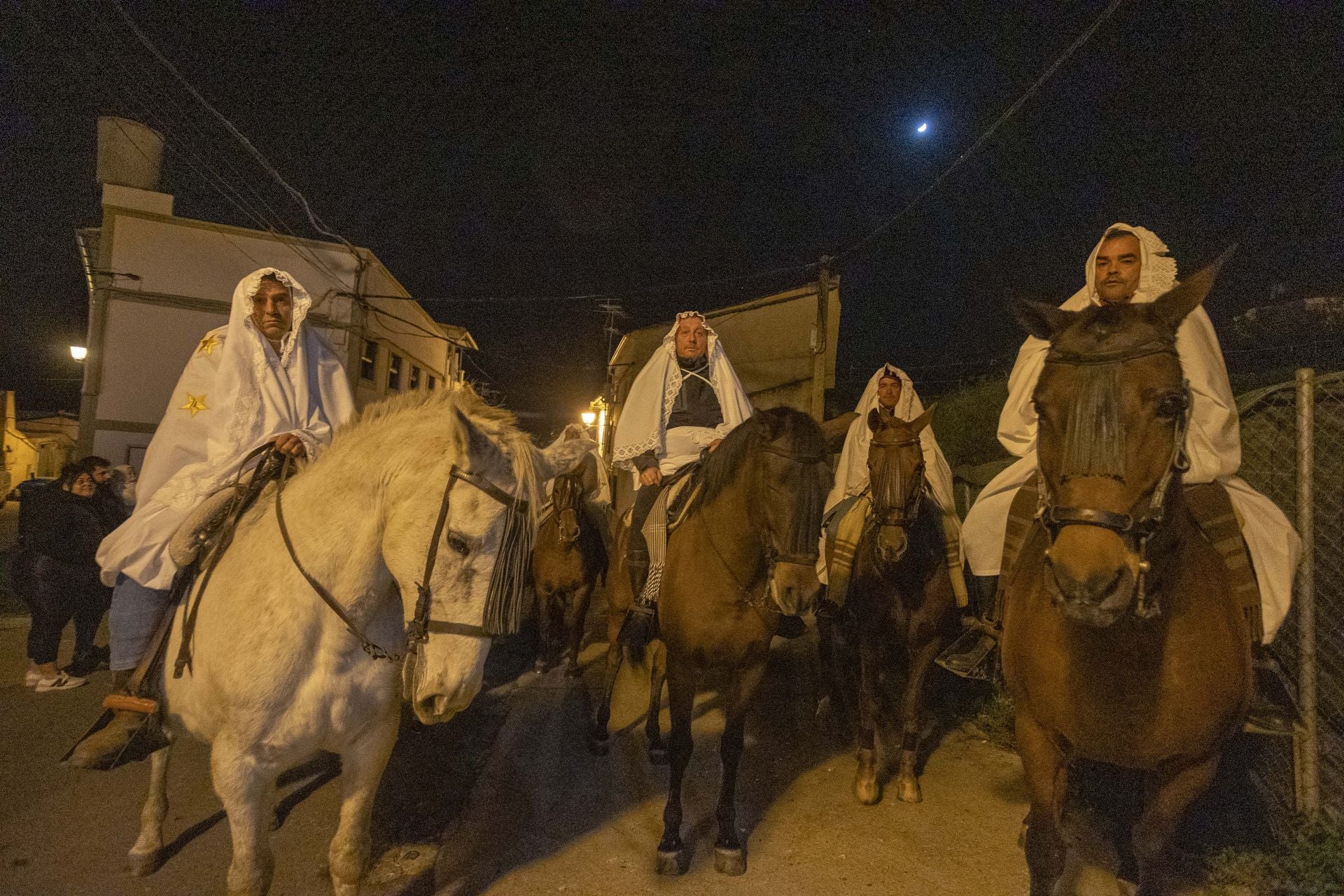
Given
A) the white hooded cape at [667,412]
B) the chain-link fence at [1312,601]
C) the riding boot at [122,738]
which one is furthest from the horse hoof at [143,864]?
the chain-link fence at [1312,601]

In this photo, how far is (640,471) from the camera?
4.42 meters

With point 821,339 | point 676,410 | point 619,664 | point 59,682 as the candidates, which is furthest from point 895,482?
point 59,682

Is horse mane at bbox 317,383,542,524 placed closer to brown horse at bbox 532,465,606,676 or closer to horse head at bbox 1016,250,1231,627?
horse head at bbox 1016,250,1231,627

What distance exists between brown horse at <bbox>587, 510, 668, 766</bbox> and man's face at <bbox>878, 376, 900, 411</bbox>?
117 inches

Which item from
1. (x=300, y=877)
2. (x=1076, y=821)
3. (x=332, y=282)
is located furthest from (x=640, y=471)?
(x=332, y=282)

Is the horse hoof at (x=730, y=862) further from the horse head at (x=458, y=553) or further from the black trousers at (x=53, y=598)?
the black trousers at (x=53, y=598)

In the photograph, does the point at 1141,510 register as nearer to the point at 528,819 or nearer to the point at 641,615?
the point at 641,615

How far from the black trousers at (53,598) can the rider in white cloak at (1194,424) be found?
26.9 feet

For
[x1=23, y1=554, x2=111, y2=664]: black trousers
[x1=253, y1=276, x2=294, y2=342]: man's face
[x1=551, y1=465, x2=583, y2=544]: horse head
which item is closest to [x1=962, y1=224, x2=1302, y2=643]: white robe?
[x1=253, y1=276, x2=294, y2=342]: man's face

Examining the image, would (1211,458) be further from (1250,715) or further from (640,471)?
(640,471)

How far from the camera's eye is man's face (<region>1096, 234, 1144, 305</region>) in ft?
10.1

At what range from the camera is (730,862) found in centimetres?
328

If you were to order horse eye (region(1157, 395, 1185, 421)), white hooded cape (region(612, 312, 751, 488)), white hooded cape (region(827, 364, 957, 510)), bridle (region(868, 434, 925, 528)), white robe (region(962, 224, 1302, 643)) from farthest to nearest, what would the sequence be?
white hooded cape (region(827, 364, 957, 510)) < white hooded cape (region(612, 312, 751, 488)) < bridle (region(868, 434, 925, 528)) < white robe (region(962, 224, 1302, 643)) < horse eye (region(1157, 395, 1185, 421))

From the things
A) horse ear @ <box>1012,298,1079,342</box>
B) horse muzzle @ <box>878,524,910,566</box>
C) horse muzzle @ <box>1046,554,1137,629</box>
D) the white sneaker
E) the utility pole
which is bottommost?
the white sneaker
